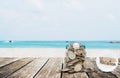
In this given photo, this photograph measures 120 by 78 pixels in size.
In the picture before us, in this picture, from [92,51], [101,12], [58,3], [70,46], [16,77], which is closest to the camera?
[16,77]

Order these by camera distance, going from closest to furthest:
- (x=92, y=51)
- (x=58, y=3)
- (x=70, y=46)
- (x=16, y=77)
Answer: (x=16, y=77) → (x=70, y=46) → (x=92, y=51) → (x=58, y=3)

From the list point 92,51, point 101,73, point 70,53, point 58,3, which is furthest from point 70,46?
point 58,3

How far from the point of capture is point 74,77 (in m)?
1.67

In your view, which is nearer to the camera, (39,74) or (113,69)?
(39,74)

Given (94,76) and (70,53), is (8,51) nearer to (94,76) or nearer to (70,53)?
(70,53)

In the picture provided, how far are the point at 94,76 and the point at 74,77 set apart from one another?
0.12 m

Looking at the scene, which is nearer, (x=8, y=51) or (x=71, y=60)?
(x=71, y=60)

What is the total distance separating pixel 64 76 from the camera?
1698 millimetres

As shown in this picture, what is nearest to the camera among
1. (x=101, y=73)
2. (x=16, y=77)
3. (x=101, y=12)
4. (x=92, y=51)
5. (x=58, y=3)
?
(x=16, y=77)

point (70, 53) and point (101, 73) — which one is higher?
point (70, 53)

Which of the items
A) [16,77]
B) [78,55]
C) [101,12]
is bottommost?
[16,77]

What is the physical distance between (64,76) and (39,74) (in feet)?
0.50

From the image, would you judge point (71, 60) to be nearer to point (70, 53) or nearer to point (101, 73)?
point (70, 53)

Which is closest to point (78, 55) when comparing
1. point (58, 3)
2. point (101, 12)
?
Result: point (58, 3)
